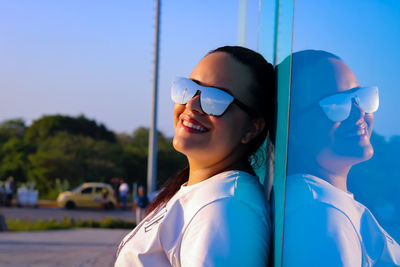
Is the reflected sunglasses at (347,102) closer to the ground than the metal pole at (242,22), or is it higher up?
closer to the ground

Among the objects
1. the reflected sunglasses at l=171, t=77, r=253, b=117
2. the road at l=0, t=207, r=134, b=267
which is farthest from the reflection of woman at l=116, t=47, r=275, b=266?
A: the road at l=0, t=207, r=134, b=267

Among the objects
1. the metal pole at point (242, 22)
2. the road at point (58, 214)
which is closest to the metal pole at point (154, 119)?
the road at point (58, 214)

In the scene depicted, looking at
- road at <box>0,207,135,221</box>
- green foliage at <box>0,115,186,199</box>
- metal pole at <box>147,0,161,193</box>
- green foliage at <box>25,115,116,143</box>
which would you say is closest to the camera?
metal pole at <box>147,0,161,193</box>

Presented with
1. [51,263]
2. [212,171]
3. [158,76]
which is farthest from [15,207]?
[212,171]

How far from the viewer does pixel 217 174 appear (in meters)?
1.62

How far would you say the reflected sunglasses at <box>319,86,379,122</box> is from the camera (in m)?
1.07

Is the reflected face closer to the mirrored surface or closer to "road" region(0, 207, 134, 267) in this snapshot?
the mirrored surface

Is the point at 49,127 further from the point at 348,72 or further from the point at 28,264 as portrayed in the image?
the point at 348,72

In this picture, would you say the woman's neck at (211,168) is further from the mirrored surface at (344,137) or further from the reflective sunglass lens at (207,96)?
the mirrored surface at (344,137)

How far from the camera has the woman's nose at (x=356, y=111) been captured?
110 cm

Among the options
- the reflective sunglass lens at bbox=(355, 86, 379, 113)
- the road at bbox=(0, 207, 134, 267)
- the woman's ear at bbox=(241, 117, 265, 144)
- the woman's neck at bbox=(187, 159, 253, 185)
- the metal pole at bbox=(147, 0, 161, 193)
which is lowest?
the road at bbox=(0, 207, 134, 267)

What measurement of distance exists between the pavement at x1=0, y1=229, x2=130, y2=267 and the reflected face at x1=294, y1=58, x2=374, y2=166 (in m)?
6.86

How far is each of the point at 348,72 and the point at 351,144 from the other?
15 cm

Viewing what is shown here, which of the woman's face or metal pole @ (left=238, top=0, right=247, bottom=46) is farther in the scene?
metal pole @ (left=238, top=0, right=247, bottom=46)
